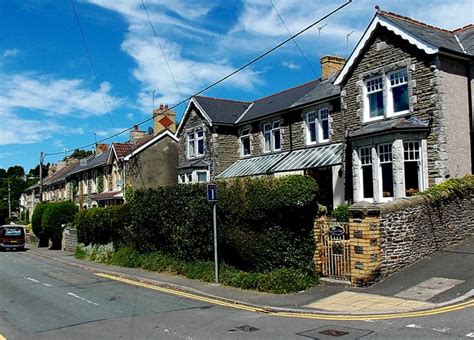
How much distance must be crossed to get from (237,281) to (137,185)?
2573 cm

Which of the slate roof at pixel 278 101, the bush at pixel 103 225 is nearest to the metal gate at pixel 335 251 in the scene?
the bush at pixel 103 225

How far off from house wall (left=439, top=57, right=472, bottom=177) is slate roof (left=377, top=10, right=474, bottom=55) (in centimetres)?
80

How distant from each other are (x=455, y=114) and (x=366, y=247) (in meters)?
9.02

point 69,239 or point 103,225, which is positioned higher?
point 103,225

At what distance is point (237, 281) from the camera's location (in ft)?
45.6

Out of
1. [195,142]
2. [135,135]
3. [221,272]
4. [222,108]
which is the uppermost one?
[222,108]

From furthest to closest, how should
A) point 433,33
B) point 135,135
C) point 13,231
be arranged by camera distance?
point 135,135
point 13,231
point 433,33

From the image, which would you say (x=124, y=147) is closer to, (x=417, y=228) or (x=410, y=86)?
(x=410, y=86)

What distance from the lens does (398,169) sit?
59.2 ft

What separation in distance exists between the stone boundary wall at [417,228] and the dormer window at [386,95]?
18.0 feet

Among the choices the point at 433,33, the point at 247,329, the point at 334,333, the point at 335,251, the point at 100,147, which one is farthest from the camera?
the point at 100,147

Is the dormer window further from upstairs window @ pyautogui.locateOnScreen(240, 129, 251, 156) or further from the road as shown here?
the road

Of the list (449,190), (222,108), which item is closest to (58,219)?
(222,108)

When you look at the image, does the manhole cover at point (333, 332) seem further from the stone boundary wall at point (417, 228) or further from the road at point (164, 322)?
the stone boundary wall at point (417, 228)
